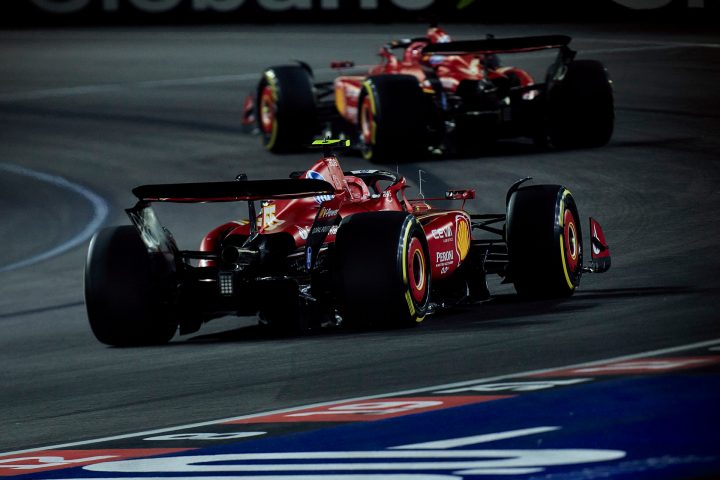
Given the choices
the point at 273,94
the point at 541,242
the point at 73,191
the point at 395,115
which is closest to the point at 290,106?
the point at 273,94

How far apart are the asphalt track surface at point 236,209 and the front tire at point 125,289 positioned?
21 centimetres

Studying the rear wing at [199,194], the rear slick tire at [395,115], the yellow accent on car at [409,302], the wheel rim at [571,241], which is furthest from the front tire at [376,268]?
the rear slick tire at [395,115]

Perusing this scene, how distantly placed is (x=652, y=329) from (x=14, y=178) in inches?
565

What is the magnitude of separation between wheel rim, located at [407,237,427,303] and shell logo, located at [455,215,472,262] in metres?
1.06

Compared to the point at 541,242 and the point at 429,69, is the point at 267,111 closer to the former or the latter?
the point at 429,69

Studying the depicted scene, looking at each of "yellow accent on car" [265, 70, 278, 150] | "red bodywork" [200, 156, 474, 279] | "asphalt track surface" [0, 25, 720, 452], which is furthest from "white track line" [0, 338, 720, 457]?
"yellow accent on car" [265, 70, 278, 150]

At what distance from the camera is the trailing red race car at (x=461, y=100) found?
20.5 meters

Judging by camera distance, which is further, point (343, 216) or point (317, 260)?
point (343, 216)

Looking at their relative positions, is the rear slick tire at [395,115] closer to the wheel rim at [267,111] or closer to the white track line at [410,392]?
the wheel rim at [267,111]

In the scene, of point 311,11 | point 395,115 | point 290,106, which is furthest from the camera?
point 311,11

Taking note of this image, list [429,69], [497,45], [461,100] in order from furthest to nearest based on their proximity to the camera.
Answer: [429,69] < [461,100] < [497,45]

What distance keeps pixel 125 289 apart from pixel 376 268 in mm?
1913

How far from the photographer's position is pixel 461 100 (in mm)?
20859

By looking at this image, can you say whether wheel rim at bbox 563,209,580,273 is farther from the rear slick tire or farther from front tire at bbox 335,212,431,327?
the rear slick tire
